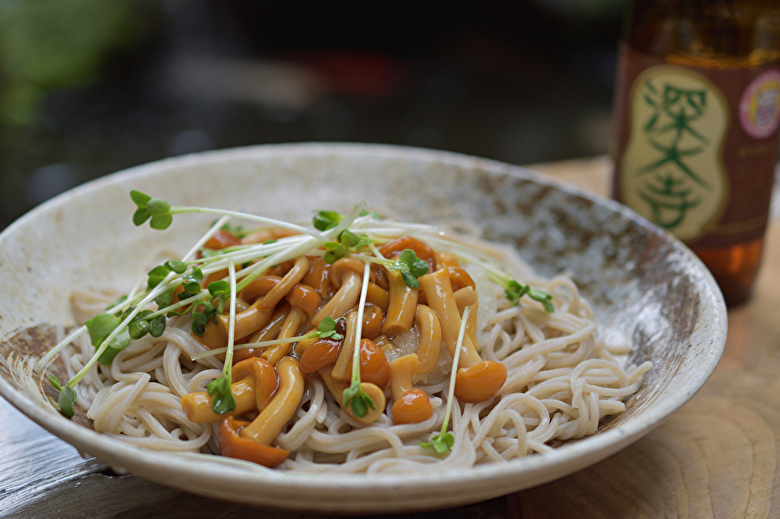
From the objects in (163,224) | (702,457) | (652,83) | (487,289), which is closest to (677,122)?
(652,83)

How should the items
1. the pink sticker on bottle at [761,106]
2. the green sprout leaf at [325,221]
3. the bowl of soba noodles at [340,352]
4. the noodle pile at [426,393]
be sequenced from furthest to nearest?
the pink sticker on bottle at [761,106] → the green sprout leaf at [325,221] → the noodle pile at [426,393] → the bowl of soba noodles at [340,352]

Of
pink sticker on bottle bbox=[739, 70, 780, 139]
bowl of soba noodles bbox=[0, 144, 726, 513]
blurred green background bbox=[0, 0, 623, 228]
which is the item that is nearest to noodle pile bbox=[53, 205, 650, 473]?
bowl of soba noodles bbox=[0, 144, 726, 513]

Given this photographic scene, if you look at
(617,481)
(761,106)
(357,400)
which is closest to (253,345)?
(357,400)

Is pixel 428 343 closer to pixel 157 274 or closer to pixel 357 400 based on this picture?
pixel 357 400

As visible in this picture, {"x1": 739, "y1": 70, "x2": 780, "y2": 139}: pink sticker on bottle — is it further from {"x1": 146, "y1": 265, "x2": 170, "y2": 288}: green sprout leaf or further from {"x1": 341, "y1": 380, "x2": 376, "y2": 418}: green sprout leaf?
{"x1": 146, "y1": 265, "x2": 170, "y2": 288}: green sprout leaf

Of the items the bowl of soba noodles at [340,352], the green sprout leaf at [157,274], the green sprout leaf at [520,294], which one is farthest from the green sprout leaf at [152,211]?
the green sprout leaf at [520,294]

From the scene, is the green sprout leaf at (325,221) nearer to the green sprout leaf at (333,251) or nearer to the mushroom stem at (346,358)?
the green sprout leaf at (333,251)

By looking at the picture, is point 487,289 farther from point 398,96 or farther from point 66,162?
point 398,96
